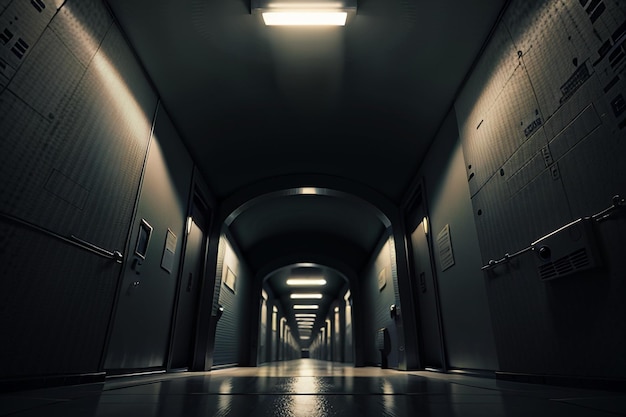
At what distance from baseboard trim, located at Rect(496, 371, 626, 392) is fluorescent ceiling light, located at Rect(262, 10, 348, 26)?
3.05 meters

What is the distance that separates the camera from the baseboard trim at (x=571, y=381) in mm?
1630

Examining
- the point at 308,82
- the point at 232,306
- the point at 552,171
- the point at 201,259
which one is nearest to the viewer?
the point at 552,171

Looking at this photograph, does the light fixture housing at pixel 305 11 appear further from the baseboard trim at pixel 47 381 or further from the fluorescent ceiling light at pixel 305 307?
the fluorescent ceiling light at pixel 305 307

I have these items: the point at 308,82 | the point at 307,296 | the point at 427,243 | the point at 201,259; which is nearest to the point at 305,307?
the point at 307,296

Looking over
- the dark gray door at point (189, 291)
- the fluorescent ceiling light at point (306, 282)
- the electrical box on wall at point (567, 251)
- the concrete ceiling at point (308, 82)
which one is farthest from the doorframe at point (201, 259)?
the fluorescent ceiling light at point (306, 282)

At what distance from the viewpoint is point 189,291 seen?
4.81 m

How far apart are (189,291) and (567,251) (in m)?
4.53

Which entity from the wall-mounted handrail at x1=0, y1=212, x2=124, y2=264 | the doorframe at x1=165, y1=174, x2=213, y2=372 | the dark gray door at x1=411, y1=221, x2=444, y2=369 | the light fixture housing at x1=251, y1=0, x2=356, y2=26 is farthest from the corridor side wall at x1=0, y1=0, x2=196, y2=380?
the dark gray door at x1=411, y1=221, x2=444, y2=369

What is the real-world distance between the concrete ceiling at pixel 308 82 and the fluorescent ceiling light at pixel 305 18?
112mm

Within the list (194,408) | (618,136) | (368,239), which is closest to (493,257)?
(618,136)

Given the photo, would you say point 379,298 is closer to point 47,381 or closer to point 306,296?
point 47,381

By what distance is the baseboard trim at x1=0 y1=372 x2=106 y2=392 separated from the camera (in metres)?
1.71

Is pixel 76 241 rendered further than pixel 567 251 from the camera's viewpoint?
Yes

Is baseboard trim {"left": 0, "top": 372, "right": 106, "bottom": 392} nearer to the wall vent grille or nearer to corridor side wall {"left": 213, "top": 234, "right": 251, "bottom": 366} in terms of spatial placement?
corridor side wall {"left": 213, "top": 234, "right": 251, "bottom": 366}
